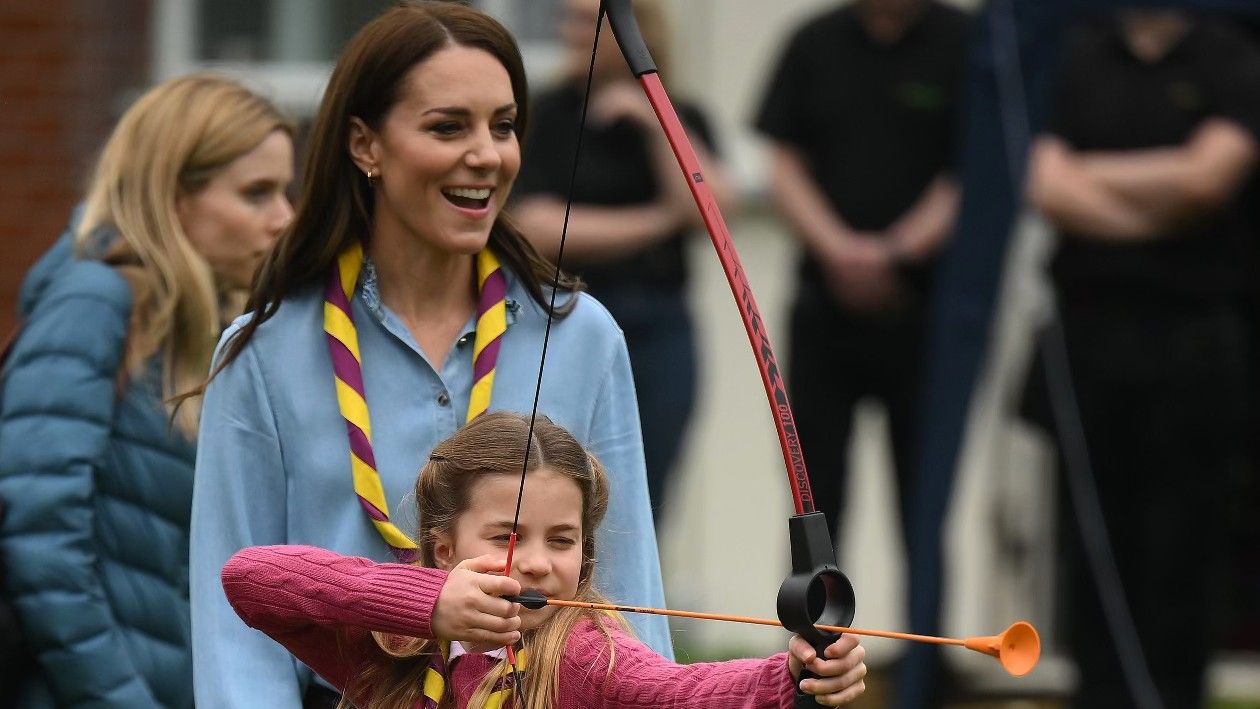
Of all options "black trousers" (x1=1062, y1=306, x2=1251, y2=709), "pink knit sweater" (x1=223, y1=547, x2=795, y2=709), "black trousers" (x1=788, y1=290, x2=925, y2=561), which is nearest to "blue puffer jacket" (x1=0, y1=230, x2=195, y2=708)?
"pink knit sweater" (x1=223, y1=547, x2=795, y2=709)

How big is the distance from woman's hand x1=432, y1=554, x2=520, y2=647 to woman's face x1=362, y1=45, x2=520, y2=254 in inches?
28.9

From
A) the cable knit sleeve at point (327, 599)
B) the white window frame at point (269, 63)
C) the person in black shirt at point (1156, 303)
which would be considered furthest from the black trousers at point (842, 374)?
the cable knit sleeve at point (327, 599)

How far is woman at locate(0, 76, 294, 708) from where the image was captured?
4543 mm

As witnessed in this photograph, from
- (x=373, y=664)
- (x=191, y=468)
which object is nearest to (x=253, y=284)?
(x=373, y=664)

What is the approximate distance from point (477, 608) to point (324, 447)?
26.2 inches

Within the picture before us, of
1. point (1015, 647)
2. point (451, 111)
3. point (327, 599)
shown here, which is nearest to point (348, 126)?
point (451, 111)

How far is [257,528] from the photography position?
145 inches

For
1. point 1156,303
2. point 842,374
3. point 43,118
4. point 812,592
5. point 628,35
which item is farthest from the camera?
point 43,118

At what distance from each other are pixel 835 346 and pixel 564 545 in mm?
3782

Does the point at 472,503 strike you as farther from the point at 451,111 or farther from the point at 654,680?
the point at 451,111

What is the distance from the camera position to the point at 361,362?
3.72 meters

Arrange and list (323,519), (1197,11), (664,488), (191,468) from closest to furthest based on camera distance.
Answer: (323,519) < (191,468) < (1197,11) < (664,488)

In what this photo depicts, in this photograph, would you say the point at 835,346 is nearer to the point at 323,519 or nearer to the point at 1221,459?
the point at 1221,459

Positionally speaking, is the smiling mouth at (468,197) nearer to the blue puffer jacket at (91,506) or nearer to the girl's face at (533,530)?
the girl's face at (533,530)
